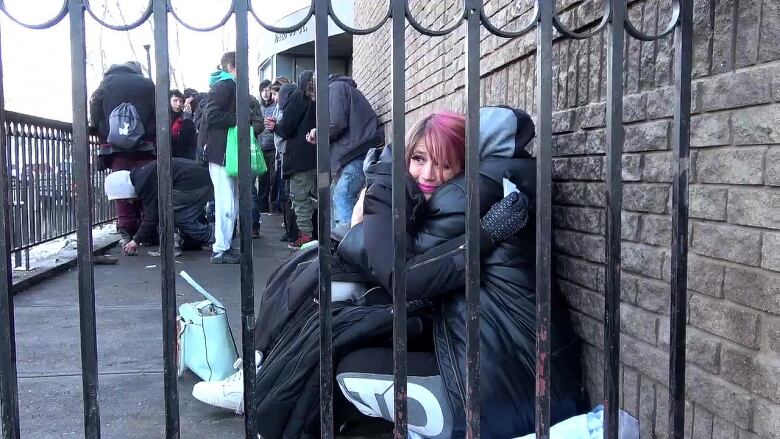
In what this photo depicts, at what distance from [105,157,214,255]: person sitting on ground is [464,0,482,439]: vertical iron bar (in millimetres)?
5419

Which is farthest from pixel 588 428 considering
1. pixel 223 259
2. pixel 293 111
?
pixel 293 111

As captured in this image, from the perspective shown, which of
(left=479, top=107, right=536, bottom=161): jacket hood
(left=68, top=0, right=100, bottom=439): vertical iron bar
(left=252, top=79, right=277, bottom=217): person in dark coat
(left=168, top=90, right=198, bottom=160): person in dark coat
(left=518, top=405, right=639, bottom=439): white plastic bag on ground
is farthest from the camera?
(left=252, top=79, right=277, bottom=217): person in dark coat

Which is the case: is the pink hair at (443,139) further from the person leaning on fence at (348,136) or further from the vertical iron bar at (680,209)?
the person leaning on fence at (348,136)

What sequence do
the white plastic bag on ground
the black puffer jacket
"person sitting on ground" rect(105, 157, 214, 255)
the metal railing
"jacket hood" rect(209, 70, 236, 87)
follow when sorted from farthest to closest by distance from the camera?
"person sitting on ground" rect(105, 157, 214, 255) → "jacket hood" rect(209, 70, 236, 87) → the metal railing → the black puffer jacket → the white plastic bag on ground

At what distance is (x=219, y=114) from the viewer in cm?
612

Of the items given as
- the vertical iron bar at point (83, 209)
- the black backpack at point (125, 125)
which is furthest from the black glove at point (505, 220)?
the black backpack at point (125, 125)

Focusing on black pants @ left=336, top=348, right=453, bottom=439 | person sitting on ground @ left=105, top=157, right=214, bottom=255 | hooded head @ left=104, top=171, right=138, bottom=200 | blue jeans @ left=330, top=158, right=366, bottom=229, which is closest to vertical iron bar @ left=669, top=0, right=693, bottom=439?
black pants @ left=336, top=348, right=453, bottom=439

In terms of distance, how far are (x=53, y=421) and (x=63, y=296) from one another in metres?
2.61

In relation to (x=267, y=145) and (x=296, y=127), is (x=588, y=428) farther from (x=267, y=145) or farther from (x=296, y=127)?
(x=267, y=145)

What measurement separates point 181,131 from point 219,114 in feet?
6.18

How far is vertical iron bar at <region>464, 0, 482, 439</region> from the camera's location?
1.57 meters

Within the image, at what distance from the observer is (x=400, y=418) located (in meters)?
1.66

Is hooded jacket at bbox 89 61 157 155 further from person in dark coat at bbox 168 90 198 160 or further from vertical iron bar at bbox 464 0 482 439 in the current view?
vertical iron bar at bbox 464 0 482 439

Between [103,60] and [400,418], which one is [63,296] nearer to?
[400,418]
